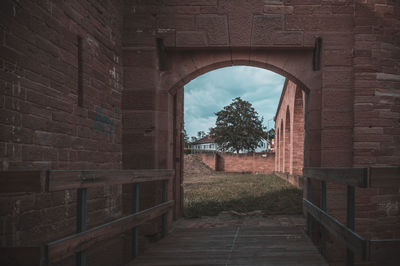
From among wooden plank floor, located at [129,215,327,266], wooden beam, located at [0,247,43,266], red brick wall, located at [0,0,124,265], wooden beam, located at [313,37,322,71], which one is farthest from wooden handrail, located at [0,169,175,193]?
wooden beam, located at [313,37,322,71]

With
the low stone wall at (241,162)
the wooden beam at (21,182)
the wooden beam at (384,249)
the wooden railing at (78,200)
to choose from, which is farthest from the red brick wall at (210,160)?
the wooden beam at (21,182)

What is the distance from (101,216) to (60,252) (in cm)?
248

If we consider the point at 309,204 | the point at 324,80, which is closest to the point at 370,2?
the point at 324,80

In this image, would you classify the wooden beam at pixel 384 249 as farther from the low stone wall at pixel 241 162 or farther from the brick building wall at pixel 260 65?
the low stone wall at pixel 241 162

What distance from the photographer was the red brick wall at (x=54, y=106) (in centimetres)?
249

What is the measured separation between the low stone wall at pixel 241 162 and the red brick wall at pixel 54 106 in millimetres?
24259

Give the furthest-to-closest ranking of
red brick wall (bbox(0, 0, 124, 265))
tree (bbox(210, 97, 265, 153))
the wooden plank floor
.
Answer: tree (bbox(210, 97, 265, 153)) < the wooden plank floor < red brick wall (bbox(0, 0, 124, 265))

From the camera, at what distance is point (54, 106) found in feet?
10.0

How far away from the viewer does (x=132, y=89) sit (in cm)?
475

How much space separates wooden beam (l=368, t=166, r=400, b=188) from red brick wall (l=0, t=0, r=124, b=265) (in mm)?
2830

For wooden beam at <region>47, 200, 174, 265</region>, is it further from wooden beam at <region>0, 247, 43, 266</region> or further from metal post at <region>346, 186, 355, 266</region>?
metal post at <region>346, 186, 355, 266</region>

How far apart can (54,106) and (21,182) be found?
1.70 meters

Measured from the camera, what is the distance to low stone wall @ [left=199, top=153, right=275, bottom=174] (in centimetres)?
2762

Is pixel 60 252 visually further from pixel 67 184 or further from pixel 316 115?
pixel 316 115
